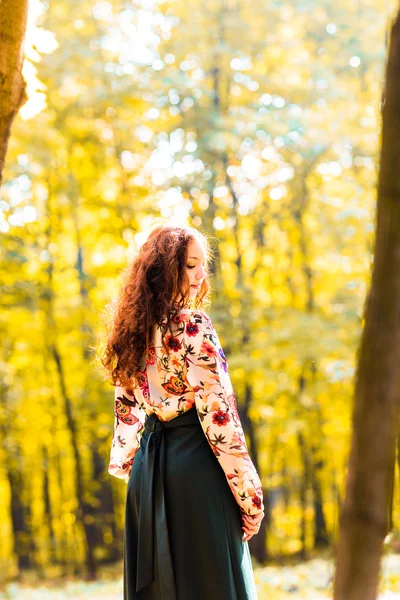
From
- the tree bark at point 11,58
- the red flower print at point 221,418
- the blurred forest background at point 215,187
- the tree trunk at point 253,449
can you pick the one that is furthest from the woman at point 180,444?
the tree trunk at point 253,449

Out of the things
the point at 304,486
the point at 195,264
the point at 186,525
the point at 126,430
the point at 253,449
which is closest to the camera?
the point at 186,525

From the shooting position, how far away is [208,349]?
1.94m

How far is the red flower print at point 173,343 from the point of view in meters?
1.98

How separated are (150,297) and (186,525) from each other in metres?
0.70

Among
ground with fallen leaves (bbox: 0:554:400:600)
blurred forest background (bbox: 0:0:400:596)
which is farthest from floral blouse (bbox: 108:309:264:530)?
blurred forest background (bbox: 0:0:400:596)

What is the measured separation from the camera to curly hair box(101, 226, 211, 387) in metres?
2.05

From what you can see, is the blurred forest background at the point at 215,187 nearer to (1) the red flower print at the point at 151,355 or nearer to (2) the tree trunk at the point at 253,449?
(2) the tree trunk at the point at 253,449

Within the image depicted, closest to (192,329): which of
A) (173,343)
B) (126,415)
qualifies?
(173,343)

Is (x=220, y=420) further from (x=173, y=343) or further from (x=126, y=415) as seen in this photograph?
(x=126, y=415)

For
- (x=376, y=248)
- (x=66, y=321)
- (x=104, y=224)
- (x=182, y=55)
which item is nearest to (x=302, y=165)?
(x=182, y=55)

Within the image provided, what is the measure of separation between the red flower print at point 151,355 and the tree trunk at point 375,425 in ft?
4.82

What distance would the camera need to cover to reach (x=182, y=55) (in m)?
6.75

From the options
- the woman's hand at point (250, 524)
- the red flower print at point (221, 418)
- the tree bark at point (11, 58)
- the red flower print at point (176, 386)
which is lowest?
the woman's hand at point (250, 524)

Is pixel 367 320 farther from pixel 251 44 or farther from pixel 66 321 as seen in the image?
pixel 66 321
